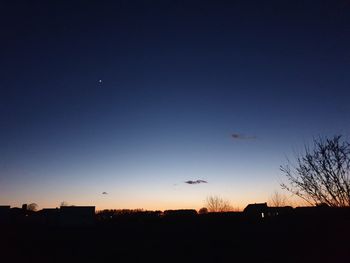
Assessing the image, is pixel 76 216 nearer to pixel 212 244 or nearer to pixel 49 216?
pixel 49 216

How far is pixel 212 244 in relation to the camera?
22.7 metres

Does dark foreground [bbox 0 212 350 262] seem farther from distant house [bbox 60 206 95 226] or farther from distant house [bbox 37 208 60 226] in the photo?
distant house [bbox 37 208 60 226]

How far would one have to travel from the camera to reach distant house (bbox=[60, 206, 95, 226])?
160 feet

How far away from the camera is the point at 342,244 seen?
15109 mm

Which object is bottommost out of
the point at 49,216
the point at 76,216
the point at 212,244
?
the point at 212,244

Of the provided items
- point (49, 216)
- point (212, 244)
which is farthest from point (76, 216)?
point (212, 244)

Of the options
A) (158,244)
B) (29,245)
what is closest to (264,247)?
(158,244)

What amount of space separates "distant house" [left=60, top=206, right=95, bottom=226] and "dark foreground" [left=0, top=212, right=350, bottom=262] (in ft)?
61.2

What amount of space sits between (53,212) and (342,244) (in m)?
58.1

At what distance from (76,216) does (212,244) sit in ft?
107

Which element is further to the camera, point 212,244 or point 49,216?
point 49,216

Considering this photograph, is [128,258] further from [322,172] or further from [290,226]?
[322,172]

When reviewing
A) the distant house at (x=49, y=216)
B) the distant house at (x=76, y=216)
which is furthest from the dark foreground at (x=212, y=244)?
the distant house at (x=49, y=216)

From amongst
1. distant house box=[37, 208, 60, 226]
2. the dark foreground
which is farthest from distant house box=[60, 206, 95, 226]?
the dark foreground
